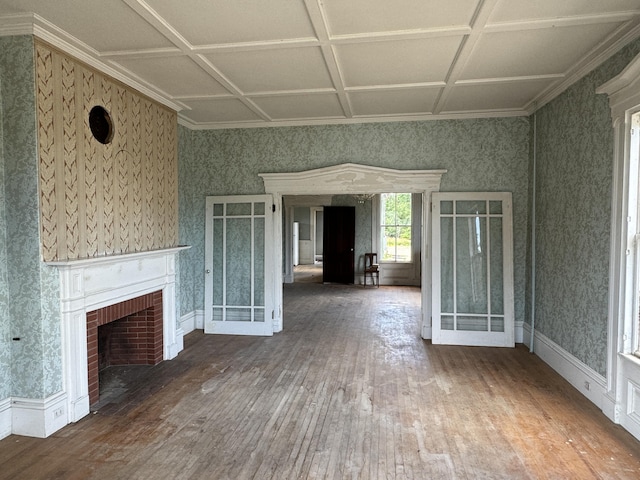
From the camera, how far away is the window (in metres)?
10.5

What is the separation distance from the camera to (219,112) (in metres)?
5.03

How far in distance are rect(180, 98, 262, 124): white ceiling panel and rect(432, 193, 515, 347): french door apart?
106 inches

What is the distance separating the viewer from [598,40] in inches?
120

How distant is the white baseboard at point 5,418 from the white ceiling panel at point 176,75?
290cm

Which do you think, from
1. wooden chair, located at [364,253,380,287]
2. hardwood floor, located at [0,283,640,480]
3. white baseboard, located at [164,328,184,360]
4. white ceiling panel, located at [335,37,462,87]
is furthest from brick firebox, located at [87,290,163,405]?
wooden chair, located at [364,253,380,287]

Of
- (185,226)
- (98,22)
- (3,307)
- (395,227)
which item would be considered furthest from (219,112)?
(395,227)

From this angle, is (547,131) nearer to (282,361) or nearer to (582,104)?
(582,104)

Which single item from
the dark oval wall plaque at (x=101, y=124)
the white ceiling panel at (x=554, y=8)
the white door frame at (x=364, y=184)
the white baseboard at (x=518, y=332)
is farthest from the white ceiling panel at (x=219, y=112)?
the white baseboard at (x=518, y=332)

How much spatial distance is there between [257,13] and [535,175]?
3.77 meters

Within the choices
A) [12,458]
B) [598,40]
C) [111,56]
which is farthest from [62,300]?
[598,40]

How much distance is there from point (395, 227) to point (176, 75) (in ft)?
25.1

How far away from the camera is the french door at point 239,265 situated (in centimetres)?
553

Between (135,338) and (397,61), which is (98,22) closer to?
(397,61)

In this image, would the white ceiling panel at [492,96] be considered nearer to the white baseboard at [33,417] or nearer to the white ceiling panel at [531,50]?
the white ceiling panel at [531,50]
